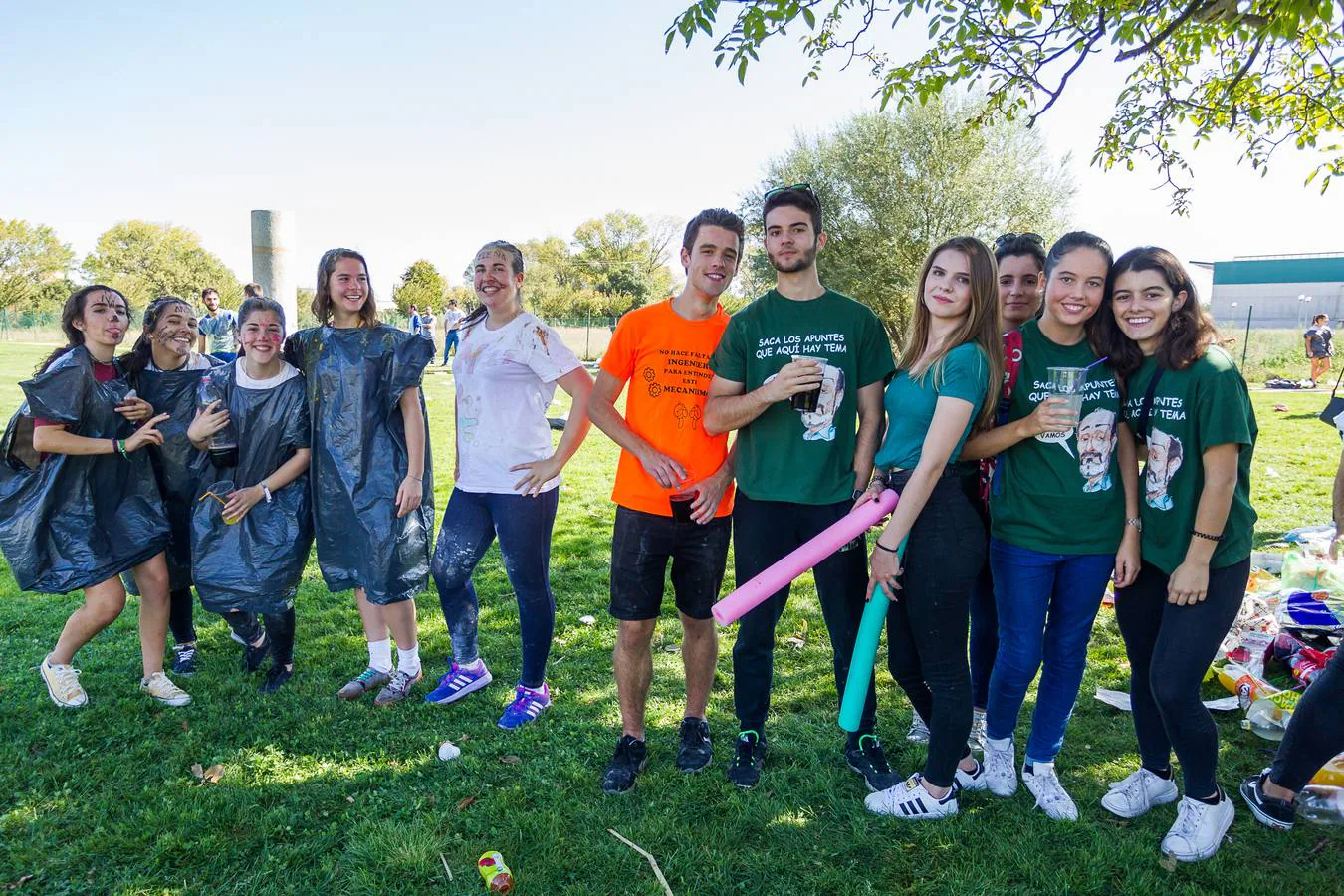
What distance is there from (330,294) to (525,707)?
2.07m

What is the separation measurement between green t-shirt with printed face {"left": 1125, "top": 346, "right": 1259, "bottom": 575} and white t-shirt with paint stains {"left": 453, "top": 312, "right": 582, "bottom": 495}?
7.30ft

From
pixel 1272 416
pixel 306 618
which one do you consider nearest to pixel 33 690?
pixel 306 618

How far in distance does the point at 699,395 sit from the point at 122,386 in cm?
274

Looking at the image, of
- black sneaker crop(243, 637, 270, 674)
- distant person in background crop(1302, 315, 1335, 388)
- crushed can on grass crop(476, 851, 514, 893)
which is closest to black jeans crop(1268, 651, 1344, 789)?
crushed can on grass crop(476, 851, 514, 893)

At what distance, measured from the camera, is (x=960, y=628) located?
268 cm

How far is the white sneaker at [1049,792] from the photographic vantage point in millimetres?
2814

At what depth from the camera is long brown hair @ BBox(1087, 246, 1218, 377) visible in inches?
99.6

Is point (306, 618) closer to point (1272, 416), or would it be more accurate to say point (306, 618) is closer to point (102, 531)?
point (102, 531)

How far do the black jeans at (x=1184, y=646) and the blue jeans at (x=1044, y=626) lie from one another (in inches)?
5.4

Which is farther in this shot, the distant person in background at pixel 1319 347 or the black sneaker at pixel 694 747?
the distant person in background at pixel 1319 347

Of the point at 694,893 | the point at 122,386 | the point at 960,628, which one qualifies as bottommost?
the point at 694,893

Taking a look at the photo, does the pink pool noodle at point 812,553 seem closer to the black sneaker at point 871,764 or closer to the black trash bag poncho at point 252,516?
the black sneaker at point 871,764

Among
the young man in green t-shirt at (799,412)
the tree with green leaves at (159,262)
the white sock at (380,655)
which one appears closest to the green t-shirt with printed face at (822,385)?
the young man in green t-shirt at (799,412)

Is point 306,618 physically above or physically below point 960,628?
below
